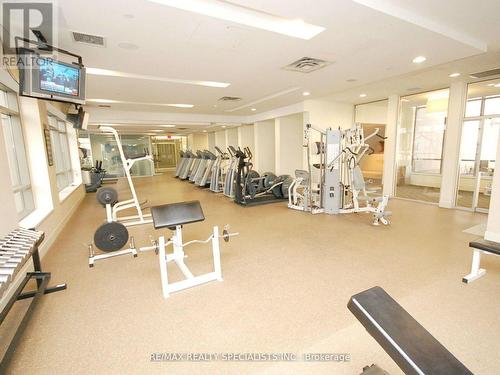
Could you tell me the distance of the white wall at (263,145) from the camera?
10730 mm

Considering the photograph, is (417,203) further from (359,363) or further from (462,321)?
(359,363)

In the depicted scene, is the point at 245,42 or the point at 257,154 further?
the point at 257,154

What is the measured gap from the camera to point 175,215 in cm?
277

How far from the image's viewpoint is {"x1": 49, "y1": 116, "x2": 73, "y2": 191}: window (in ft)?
19.9

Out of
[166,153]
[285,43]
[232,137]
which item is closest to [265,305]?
[285,43]

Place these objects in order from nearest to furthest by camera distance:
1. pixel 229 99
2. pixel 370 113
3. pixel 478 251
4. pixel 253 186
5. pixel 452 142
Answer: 1. pixel 478 251
2. pixel 452 142
3. pixel 253 186
4. pixel 229 99
5. pixel 370 113

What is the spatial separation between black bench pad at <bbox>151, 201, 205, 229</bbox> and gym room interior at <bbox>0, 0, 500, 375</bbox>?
2 cm

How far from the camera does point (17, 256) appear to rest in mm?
1955

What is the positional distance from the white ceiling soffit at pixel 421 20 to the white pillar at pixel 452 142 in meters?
2.26

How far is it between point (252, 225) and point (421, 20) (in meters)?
3.79

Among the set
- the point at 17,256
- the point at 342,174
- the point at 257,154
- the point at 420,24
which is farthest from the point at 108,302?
the point at 257,154

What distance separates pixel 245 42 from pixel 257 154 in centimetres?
753

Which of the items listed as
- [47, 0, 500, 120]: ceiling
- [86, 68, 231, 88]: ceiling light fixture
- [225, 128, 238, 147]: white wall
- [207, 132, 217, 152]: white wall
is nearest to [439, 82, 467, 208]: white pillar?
[47, 0, 500, 120]: ceiling

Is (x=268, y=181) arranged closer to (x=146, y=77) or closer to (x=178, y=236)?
(x=146, y=77)
